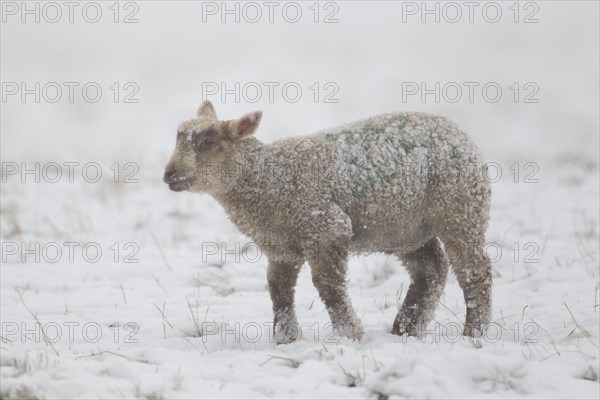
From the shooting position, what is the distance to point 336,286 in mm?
5441

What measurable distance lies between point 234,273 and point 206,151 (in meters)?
2.83

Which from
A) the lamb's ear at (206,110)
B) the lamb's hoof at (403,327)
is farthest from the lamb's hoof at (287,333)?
the lamb's ear at (206,110)

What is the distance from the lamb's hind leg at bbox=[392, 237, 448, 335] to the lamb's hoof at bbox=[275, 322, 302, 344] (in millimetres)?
898

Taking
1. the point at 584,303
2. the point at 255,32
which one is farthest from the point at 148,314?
the point at 255,32

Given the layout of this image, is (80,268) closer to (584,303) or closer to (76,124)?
(584,303)

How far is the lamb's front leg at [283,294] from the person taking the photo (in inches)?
228

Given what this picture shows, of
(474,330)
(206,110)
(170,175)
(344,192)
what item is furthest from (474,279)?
(206,110)

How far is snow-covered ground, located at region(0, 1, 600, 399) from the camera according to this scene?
13.5 feet

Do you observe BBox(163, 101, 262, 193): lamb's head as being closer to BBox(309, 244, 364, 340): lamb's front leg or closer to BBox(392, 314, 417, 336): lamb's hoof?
BBox(309, 244, 364, 340): lamb's front leg

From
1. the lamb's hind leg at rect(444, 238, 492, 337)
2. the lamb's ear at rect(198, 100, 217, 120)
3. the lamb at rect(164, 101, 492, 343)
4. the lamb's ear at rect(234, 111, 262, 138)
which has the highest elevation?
the lamb's ear at rect(198, 100, 217, 120)

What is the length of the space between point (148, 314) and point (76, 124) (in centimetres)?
1817

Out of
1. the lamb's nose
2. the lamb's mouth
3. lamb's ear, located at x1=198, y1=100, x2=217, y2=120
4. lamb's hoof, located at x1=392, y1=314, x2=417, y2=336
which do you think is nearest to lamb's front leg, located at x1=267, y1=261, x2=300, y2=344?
lamb's hoof, located at x1=392, y1=314, x2=417, y2=336

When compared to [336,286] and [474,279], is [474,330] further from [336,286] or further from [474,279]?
[336,286]

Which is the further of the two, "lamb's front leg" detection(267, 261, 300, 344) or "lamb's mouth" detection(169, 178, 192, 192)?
"lamb's front leg" detection(267, 261, 300, 344)
